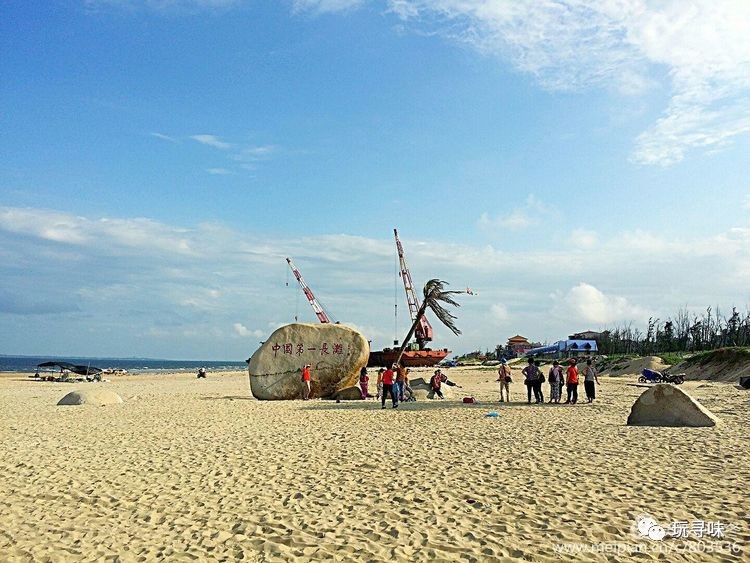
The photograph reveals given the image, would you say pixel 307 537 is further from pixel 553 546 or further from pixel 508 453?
pixel 508 453


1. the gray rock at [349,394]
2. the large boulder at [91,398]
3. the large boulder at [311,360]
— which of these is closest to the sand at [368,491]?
the large boulder at [91,398]

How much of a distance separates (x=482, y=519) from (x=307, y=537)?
6.61 feet

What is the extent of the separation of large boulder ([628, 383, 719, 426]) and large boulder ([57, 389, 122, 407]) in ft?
58.9

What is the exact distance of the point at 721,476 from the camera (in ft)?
28.5

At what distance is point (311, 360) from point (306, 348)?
1.68ft

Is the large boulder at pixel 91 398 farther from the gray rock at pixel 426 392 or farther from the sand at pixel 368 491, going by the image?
the gray rock at pixel 426 392

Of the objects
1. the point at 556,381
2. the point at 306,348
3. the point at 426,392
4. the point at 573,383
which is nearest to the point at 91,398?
the point at 306,348

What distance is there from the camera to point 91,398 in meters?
22.4

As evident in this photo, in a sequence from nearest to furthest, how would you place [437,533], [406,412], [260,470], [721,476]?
[437,533] < [721,476] < [260,470] < [406,412]

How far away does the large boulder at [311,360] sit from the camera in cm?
2375

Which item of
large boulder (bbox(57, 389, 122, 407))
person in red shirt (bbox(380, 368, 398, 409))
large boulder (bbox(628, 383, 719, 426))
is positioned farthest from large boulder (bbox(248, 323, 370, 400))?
large boulder (bbox(628, 383, 719, 426))

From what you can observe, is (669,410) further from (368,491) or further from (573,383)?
(368,491)

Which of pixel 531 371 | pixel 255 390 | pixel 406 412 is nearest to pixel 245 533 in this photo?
pixel 406 412

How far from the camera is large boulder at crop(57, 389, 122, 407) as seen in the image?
72.9 ft
